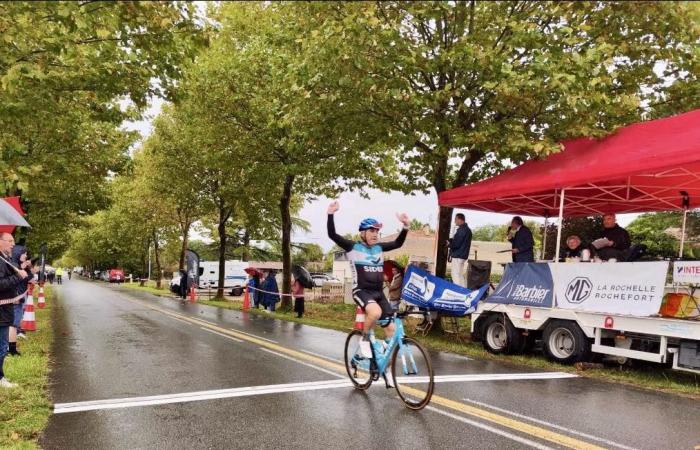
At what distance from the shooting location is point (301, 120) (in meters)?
13.6

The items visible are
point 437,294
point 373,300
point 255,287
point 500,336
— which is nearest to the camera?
point 373,300

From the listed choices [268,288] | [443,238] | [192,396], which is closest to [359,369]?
[192,396]

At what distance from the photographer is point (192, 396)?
23.8ft

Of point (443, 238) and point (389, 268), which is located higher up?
point (443, 238)

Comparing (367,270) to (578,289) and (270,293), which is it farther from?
(270,293)

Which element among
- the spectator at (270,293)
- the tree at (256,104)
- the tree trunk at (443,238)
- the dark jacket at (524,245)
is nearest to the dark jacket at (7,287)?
the dark jacket at (524,245)

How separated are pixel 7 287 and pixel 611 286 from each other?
28.9 feet

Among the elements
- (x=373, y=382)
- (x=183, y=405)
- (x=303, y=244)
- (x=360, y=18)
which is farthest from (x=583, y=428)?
(x=303, y=244)

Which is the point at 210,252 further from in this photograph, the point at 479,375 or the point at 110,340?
the point at 479,375

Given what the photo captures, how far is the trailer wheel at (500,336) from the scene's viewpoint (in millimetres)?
10969

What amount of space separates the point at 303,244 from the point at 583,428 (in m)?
66.3

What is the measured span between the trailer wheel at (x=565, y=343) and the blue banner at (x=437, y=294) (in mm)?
1847

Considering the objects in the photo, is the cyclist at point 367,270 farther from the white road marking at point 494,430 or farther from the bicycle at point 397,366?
the white road marking at point 494,430

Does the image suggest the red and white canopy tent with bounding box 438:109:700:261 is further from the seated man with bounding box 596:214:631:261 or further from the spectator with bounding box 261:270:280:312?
the spectator with bounding box 261:270:280:312
